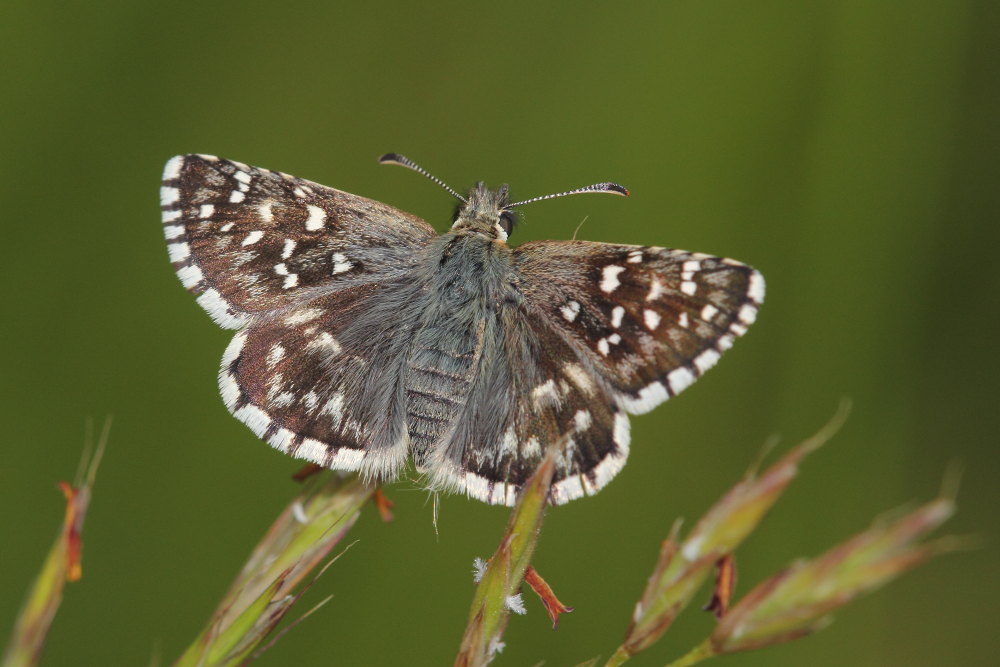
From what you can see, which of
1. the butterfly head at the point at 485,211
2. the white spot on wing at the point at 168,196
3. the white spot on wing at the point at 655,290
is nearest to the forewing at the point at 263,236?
the white spot on wing at the point at 168,196

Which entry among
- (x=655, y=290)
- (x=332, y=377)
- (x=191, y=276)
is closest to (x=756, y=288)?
(x=655, y=290)

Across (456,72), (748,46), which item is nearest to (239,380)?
(456,72)

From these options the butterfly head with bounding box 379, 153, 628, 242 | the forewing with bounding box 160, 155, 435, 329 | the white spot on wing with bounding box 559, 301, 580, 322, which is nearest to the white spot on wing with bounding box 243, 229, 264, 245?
the forewing with bounding box 160, 155, 435, 329

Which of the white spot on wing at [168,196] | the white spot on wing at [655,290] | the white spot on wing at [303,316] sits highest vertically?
the white spot on wing at [168,196]

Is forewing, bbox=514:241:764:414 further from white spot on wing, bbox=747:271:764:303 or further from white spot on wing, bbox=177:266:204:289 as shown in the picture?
white spot on wing, bbox=177:266:204:289

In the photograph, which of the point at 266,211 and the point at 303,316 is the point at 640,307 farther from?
the point at 266,211

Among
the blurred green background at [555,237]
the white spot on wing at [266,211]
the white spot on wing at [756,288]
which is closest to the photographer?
the white spot on wing at [756,288]

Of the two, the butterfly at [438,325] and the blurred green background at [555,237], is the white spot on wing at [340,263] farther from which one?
the blurred green background at [555,237]
